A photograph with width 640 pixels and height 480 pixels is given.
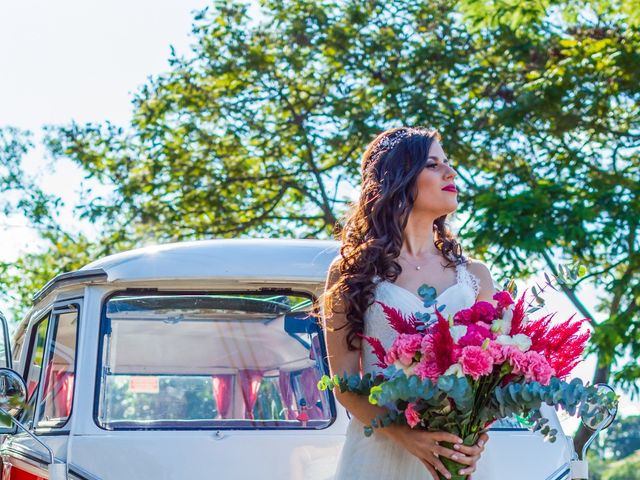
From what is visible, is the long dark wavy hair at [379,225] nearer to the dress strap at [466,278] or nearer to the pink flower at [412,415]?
the dress strap at [466,278]

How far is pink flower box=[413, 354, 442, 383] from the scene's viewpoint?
10.5 feet

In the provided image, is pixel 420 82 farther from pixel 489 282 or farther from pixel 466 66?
pixel 489 282

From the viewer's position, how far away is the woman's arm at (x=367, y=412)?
3371 millimetres

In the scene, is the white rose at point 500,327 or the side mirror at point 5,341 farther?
the side mirror at point 5,341

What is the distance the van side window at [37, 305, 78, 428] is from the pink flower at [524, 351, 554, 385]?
7.68 ft

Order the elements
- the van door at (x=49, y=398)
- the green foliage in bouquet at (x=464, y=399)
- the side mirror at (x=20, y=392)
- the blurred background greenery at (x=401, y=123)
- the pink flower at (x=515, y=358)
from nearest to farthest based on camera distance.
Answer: the green foliage in bouquet at (x=464, y=399)
the pink flower at (x=515, y=358)
the side mirror at (x=20, y=392)
the van door at (x=49, y=398)
the blurred background greenery at (x=401, y=123)

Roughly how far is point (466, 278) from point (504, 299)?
0.55 metres

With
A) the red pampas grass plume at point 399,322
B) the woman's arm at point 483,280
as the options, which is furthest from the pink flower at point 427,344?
the woman's arm at point 483,280

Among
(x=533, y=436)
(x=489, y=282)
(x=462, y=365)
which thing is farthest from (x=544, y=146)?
(x=462, y=365)

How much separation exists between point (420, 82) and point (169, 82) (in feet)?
11.7

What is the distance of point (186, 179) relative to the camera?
1525 cm

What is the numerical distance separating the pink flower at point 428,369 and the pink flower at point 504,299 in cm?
32

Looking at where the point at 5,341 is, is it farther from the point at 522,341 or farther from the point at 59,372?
the point at 522,341

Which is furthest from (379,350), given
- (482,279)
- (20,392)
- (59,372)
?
(59,372)
